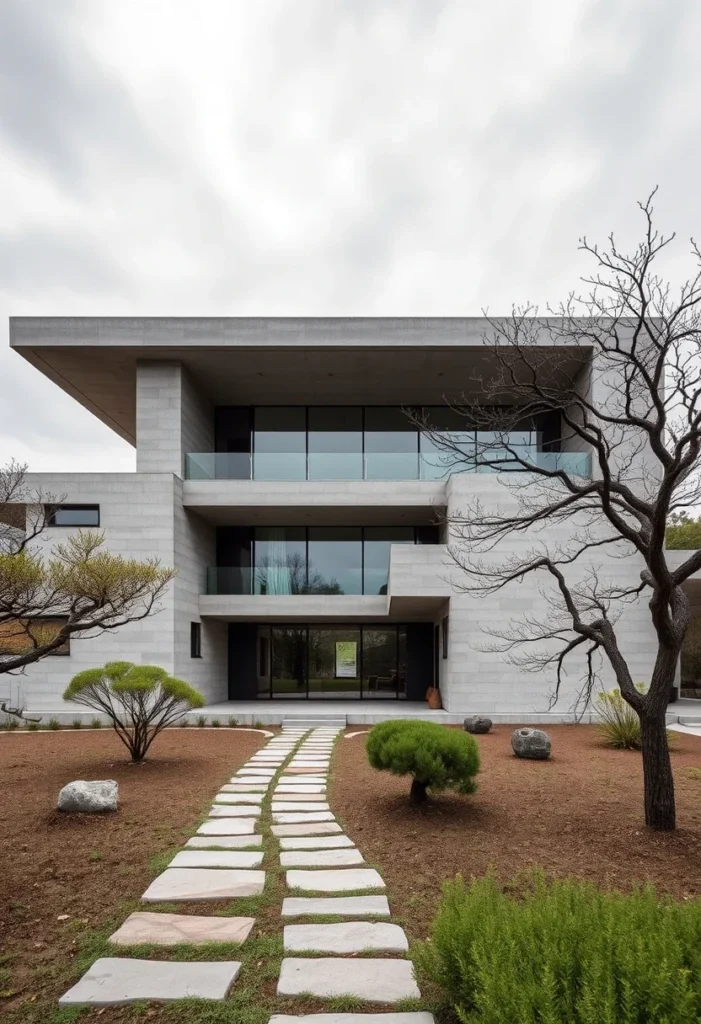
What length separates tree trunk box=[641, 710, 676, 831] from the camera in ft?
21.5

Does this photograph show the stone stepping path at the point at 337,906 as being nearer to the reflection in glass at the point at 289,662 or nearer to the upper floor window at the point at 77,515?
the upper floor window at the point at 77,515

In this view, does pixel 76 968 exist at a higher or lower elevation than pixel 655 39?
lower

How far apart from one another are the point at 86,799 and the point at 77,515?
11.7m

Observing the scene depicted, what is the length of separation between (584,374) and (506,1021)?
60.3 ft

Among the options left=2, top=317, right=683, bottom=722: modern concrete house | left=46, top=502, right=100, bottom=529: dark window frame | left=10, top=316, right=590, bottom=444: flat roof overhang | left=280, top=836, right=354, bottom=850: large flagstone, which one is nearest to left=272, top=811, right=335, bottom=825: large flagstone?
left=280, top=836, right=354, bottom=850: large flagstone

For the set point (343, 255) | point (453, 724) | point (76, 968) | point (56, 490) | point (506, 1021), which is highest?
point (343, 255)

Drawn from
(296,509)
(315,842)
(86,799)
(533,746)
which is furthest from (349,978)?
(296,509)

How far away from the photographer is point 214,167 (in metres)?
Answer: 10.6

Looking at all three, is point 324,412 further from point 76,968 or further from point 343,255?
point 76,968

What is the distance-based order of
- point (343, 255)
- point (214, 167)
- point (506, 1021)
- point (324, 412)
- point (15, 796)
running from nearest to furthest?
point (506, 1021) < point (15, 796) < point (214, 167) < point (343, 255) < point (324, 412)

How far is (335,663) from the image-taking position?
2167 cm

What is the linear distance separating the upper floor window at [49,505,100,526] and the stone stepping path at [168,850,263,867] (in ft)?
43.4

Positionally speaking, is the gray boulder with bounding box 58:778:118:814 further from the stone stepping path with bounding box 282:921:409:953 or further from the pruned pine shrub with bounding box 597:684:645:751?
the pruned pine shrub with bounding box 597:684:645:751

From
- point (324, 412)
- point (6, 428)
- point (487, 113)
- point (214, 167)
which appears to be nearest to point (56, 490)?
point (6, 428)
